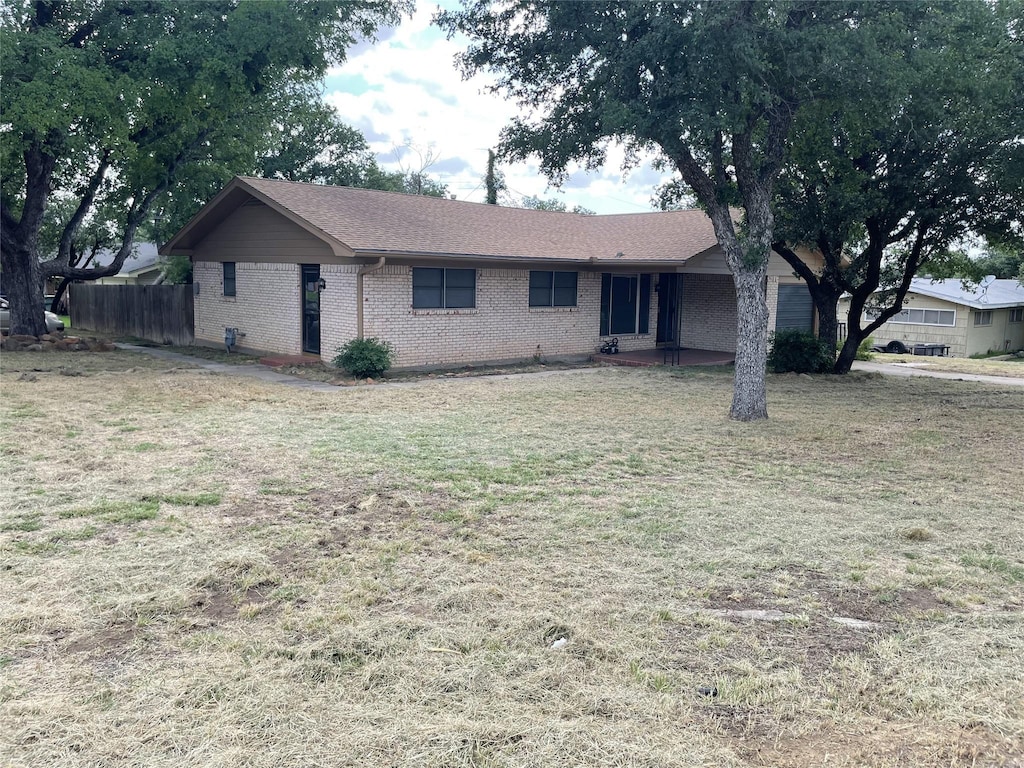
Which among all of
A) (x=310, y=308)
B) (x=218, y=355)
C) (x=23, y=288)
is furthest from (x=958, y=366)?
(x=23, y=288)

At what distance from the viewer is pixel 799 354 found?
59.5 ft

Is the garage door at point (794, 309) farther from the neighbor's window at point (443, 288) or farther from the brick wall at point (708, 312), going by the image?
the neighbor's window at point (443, 288)

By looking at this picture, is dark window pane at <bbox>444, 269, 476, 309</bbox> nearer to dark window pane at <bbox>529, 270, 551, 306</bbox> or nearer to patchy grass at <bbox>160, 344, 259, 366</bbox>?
dark window pane at <bbox>529, 270, 551, 306</bbox>

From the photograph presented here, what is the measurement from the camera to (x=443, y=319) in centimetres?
1700

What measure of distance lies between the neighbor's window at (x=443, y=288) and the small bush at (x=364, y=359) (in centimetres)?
161

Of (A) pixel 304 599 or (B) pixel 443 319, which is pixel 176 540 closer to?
(A) pixel 304 599

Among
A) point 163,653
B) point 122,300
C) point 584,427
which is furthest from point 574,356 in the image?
point 163,653

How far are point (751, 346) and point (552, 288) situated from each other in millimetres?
8200

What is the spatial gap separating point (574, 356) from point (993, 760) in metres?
16.6

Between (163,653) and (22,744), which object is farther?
(163,653)

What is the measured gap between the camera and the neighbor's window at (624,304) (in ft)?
67.2

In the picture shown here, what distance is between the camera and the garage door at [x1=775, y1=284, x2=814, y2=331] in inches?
891

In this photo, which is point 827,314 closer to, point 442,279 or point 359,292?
point 442,279

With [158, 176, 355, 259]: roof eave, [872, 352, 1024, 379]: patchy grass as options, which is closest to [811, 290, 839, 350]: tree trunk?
[872, 352, 1024, 379]: patchy grass
